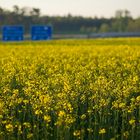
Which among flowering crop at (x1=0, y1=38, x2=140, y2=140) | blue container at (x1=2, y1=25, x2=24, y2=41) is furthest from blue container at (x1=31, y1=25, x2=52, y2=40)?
flowering crop at (x1=0, y1=38, x2=140, y2=140)

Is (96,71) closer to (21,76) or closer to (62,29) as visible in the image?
(21,76)

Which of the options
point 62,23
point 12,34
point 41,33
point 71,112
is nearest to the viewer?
point 71,112

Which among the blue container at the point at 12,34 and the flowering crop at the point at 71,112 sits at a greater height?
the flowering crop at the point at 71,112

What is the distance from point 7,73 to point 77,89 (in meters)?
2.68

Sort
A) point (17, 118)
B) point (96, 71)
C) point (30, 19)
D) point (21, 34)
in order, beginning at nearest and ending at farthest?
point (17, 118) < point (96, 71) < point (21, 34) < point (30, 19)

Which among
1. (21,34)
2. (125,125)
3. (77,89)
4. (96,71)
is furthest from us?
(21,34)

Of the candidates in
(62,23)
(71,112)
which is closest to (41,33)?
(71,112)

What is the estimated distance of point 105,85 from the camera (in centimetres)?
798

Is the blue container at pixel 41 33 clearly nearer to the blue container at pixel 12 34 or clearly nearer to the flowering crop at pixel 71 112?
the blue container at pixel 12 34

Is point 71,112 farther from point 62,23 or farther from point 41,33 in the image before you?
point 62,23

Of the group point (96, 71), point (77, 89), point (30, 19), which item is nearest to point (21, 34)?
point (96, 71)

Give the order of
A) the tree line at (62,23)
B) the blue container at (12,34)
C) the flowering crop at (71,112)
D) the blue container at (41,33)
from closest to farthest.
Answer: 1. the flowering crop at (71,112)
2. the blue container at (12,34)
3. the blue container at (41,33)
4. the tree line at (62,23)

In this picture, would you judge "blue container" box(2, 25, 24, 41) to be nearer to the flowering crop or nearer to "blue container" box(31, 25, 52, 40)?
"blue container" box(31, 25, 52, 40)

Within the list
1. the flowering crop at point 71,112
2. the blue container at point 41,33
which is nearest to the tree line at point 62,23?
the blue container at point 41,33
